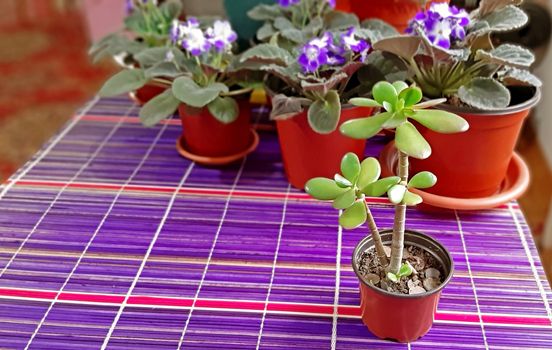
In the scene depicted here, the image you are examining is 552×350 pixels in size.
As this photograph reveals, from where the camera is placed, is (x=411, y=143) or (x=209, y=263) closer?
(x=411, y=143)

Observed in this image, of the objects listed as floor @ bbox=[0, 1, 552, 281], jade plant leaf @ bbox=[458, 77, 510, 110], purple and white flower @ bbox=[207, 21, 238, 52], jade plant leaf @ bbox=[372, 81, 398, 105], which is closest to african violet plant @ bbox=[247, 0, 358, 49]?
purple and white flower @ bbox=[207, 21, 238, 52]

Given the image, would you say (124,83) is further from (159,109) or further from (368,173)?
(368,173)

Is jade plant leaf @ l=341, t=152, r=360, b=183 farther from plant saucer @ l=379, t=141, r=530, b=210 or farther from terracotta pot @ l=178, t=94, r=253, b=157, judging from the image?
terracotta pot @ l=178, t=94, r=253, b=157

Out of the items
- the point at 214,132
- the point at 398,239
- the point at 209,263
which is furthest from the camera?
the point at 214,132

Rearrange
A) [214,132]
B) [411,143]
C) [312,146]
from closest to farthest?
[411,143]
[312,146]
[214,132]

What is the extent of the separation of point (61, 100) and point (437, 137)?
2.30 m

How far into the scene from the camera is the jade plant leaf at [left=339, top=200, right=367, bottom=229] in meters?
0.65

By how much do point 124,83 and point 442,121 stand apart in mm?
663

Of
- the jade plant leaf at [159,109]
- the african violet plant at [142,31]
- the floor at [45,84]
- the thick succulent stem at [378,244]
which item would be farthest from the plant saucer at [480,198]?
the floor at [45,84]

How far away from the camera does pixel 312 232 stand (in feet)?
3.11

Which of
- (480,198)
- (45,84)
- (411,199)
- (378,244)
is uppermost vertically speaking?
(411,199)

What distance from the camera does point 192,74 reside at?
108 cm

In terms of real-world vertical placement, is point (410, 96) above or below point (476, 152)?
above

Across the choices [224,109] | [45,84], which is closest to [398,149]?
[224,109]
